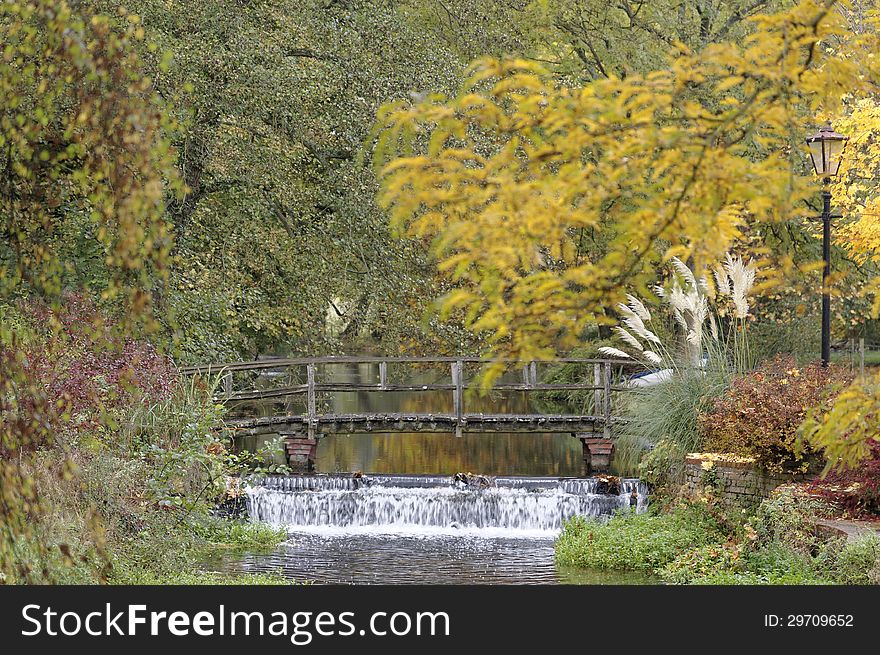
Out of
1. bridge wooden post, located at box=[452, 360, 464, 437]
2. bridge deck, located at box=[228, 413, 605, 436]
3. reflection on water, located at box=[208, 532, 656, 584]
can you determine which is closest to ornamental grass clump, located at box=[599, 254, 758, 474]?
reflection on water, located at box=[208, 532, 656, 584]

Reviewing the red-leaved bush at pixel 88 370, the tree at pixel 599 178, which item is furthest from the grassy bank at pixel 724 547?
the tree at pixel 599 178

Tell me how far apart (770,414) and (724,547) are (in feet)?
3.84

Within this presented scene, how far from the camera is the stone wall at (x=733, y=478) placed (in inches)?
394

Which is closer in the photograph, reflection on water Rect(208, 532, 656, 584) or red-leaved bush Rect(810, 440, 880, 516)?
red-leaved bush Rect(810, 440, 880, 516)

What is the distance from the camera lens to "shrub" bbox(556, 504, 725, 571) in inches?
397

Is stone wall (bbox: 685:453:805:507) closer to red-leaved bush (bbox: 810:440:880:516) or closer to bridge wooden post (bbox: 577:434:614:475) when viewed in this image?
red-leaved bush (bbox: 810:440:880:516)

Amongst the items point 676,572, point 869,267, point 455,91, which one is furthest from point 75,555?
point 869,267

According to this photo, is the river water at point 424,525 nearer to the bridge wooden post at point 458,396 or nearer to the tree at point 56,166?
the bridge wooden post at point 458,396

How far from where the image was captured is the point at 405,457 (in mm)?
18109

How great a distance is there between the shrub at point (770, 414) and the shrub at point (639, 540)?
0.73 meters

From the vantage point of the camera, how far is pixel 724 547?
31.6 feet

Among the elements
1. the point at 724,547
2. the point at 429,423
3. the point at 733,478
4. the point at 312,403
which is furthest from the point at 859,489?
the point at 312,403

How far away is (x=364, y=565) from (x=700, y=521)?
119 inches

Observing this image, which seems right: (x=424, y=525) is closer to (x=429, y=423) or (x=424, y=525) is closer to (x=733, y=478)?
(x=429, y=423)
